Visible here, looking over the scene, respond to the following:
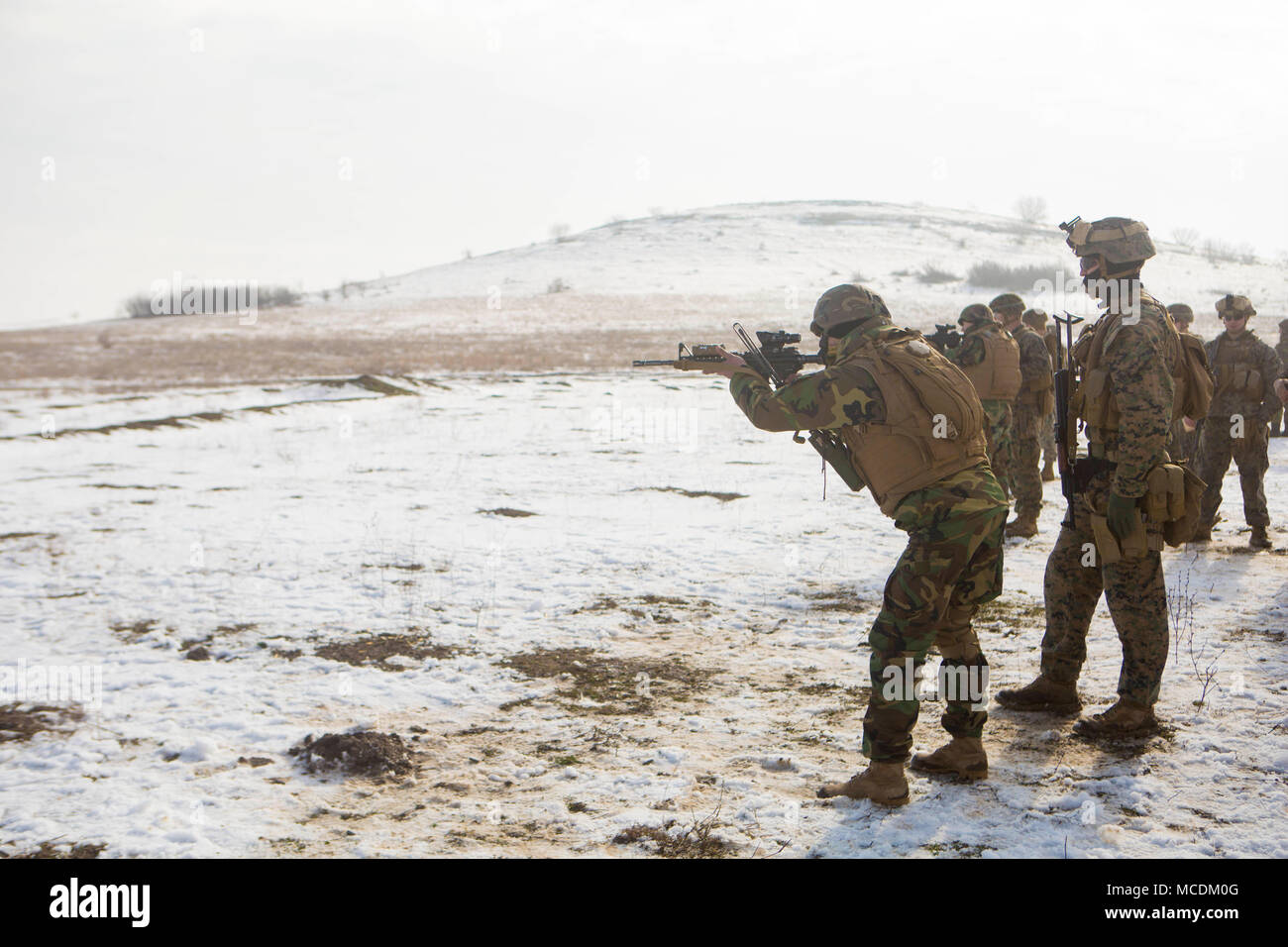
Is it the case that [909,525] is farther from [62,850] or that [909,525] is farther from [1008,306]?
[1008,306]

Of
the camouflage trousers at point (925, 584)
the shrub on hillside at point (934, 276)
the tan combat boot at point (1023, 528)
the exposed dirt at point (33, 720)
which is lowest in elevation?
the exposed dirt at point (33, 720)

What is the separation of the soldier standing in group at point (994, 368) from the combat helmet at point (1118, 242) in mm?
3751

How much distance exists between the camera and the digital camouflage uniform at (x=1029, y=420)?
9289 millimetres

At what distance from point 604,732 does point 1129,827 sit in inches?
99.4

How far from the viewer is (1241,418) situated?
28.7ft

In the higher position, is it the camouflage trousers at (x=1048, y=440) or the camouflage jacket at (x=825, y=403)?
the camouflage jacket at (x=825, y=403)

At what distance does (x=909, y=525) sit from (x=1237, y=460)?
6.48 meters

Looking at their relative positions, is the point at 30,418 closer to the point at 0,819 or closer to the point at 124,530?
the point at 124,530

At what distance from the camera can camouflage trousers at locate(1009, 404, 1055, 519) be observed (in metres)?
9.27

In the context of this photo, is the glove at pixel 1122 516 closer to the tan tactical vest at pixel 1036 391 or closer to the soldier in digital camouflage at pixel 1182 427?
the soldier in digital camouflage at pixel 1182 427

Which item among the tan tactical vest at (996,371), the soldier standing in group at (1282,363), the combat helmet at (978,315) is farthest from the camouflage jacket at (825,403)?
the soldier standing in group at (1282,363)
